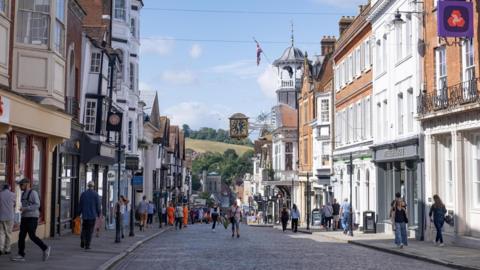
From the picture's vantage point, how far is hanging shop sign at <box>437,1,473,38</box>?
23203 mm

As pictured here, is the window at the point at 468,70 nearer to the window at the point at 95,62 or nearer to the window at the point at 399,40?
the window at the point at 399,40

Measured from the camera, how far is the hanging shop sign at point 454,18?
23203 millimetres

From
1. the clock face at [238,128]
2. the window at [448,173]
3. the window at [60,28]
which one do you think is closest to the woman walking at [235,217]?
the window at [448,173]

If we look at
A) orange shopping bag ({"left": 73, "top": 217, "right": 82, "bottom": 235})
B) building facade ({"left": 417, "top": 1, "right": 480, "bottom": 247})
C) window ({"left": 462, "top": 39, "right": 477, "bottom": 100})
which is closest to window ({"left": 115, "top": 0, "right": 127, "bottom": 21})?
orange shopping bag ({"left": 73, "top": 217, "right": 82, "bottom": 235})

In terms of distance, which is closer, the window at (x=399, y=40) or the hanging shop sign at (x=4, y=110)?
the hanging shop sign at (x=4, y=110)

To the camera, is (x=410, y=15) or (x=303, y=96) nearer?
(x=410, y=15)

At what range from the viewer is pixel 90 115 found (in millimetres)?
33125

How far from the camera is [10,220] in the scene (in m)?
16.7

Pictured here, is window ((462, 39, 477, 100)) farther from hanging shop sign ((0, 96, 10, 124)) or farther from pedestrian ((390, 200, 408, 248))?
hanging shop sign ((0, 96, 10, 124))

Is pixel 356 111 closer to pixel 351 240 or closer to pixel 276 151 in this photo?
pixel 351 240

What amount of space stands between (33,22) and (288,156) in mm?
49160

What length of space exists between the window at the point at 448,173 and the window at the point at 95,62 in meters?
15.6

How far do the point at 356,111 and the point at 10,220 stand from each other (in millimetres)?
26890

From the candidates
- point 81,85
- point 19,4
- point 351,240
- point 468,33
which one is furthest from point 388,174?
point 19,4
